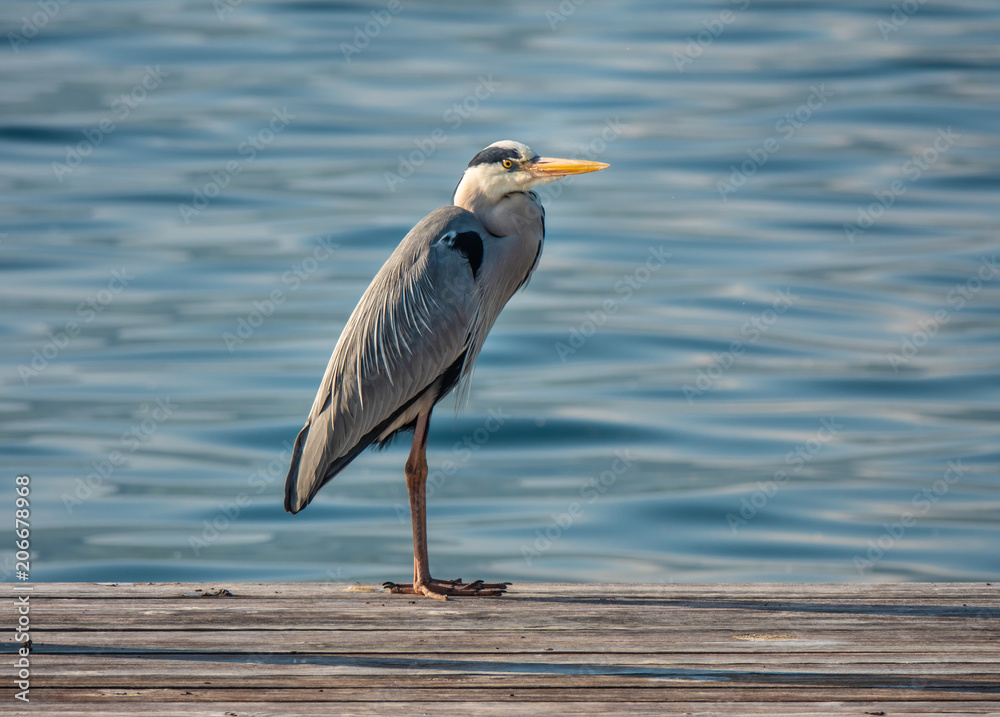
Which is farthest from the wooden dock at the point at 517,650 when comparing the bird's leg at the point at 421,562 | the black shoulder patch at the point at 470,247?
the black shoulder patch at the point at 470,247

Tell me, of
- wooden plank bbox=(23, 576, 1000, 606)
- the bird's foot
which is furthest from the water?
wooden plank bbox=(23, 576, 1000, 606)

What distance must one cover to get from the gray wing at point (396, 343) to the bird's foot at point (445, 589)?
2.03 ft

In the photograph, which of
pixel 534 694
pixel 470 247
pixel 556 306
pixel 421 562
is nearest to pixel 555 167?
pixel 470 247

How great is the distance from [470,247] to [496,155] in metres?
0.40

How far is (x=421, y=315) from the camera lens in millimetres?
5426

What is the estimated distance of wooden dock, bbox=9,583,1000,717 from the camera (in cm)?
367

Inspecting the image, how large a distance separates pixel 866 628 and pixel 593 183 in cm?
1708

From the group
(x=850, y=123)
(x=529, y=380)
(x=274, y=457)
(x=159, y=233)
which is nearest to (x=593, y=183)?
(x=850, y=123)

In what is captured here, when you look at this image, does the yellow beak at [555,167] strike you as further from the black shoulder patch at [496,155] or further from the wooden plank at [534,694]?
the wooden plank at [534,694]

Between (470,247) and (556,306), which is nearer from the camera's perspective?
(470,247)

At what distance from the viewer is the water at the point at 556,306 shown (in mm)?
9031

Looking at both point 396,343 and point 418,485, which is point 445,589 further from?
point 396,343

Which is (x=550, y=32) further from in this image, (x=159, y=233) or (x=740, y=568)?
(x=740, y=568)

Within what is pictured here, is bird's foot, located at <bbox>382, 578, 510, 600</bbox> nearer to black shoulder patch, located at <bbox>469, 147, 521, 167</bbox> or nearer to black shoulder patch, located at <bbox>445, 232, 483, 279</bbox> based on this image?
black shoulder patch, located at <bbox>445, 232, 483, 279</bbox>
